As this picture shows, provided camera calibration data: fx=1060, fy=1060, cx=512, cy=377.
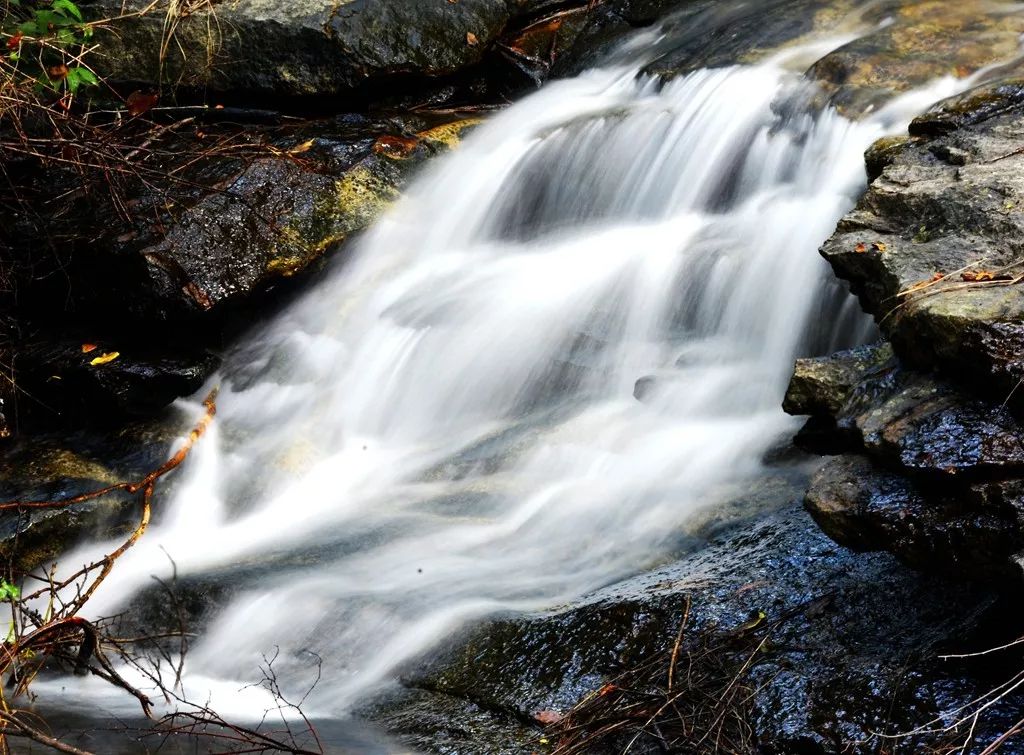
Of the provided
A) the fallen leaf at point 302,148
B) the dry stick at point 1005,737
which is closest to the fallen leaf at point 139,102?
the fallen leaf at point 302,148

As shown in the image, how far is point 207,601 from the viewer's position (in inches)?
170

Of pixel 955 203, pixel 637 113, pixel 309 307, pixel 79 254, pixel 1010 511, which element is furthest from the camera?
pixel 637 113

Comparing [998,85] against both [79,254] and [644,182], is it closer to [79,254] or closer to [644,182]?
[644,182]

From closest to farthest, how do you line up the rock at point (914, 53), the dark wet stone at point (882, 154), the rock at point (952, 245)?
the rock at point (952, 245)
the dark wet stone at point (882, 154)
the rock at point (914, 53)

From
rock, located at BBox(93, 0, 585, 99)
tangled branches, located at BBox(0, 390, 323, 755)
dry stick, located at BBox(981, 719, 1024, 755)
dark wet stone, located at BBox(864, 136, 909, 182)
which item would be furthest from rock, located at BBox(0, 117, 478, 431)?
dry stick, located at BBox(981, 719, 1024, 755)

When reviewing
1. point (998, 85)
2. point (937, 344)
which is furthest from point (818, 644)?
point (998, 85)

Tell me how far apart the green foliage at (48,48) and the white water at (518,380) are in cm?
177

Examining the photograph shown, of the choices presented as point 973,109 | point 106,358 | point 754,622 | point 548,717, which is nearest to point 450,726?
point 548,717

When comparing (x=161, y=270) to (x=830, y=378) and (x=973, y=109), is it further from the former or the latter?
(x=973, y=109)

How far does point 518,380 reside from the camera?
18.4ft

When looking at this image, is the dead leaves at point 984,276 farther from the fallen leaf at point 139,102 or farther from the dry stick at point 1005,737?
the fallen leaf at point 139,102

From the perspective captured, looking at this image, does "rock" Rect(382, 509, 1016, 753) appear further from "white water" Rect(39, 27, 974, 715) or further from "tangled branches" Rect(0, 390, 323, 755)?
"tangled branches" Rect(0, 390, 323, 755)

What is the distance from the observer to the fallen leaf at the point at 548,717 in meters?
3.13

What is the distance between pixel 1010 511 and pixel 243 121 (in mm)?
5920
